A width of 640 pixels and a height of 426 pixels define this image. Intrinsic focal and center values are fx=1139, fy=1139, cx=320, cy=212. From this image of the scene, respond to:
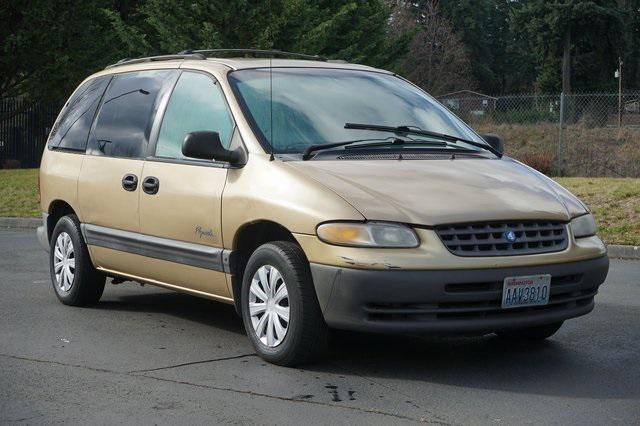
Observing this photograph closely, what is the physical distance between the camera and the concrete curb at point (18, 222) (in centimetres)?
1641

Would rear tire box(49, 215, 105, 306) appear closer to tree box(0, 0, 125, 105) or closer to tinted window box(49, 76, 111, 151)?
tinted window box(49, 76, 111, 151)

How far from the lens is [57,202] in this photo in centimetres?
892

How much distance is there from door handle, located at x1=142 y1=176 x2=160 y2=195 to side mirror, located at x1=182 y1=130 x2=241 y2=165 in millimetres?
674

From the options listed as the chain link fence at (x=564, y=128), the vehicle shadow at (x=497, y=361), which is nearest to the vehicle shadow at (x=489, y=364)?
the vehicle shadow at (x=497, y=361)

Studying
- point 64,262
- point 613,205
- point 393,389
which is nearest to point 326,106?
point 393,389

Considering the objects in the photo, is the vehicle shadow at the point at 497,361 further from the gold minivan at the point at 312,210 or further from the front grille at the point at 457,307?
the front grille at the point at 457,307

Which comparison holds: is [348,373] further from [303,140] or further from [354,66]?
[354,66]

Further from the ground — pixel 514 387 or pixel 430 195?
pixel 430 195

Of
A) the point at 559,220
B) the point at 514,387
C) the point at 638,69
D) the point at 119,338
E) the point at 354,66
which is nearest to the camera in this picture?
the point at 514,387

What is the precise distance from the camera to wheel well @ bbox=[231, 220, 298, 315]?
6691mm

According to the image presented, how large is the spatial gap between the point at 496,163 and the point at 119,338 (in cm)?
265

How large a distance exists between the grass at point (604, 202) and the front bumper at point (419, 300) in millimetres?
7407

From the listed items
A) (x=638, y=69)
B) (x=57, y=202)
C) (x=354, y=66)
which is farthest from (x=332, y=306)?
(x=638, y=69)

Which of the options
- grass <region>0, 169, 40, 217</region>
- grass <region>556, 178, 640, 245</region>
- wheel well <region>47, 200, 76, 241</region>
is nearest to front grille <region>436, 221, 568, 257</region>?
wheel well <region>47, 200, 76, 241</region>
